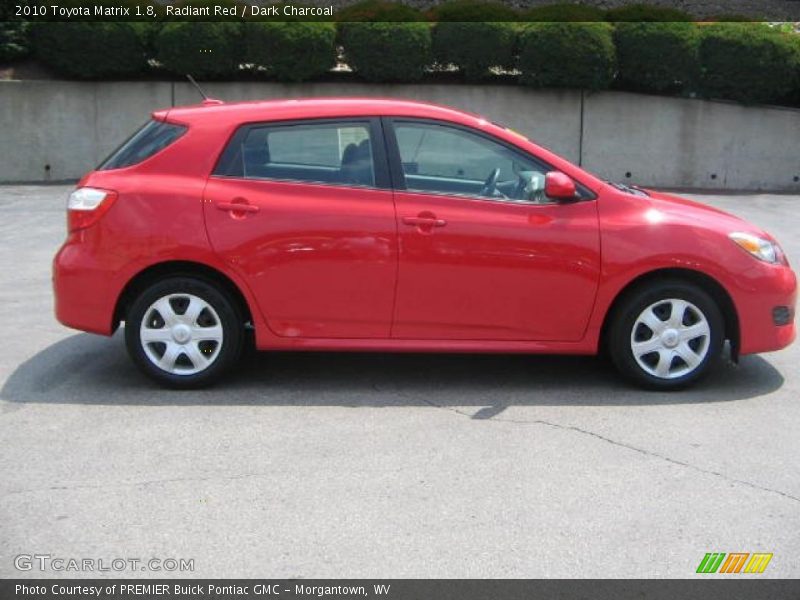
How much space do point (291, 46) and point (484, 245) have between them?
31.4 ft

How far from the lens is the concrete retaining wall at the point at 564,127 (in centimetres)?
1488

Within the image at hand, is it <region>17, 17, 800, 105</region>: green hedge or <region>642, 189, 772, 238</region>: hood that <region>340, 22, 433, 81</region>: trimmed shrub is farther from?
<region>642, 189, 772, 238</region>: hood

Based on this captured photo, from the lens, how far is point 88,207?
18.9ft

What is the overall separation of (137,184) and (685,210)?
3.20 meters

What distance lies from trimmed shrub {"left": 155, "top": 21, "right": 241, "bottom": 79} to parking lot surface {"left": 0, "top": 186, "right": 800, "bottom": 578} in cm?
843

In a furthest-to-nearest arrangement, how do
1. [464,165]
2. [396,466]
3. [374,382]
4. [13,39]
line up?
[13,39] → [374,382] → [464,165] → [396,466]

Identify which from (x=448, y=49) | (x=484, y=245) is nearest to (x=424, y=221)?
(x=484, y=245)

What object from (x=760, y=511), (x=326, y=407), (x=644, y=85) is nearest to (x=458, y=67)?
(x=644, y=85)

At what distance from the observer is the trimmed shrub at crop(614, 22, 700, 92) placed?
14.4 m

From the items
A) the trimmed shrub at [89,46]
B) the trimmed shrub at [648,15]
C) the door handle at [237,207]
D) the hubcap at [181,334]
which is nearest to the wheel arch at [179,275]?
the hubcap at [181,334]

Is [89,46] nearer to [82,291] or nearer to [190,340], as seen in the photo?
[82,291]

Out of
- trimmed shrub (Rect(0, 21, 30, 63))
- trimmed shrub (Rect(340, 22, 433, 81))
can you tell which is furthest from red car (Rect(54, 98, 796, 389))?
trimmed shrub (Rect(0, 21, 30, 63))

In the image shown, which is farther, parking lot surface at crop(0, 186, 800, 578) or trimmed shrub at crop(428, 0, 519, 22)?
trimmed shrub at crop(428, 0, 519, 22)

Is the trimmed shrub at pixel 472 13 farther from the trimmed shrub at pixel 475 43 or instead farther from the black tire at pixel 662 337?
the black tire at pixel 662 337
